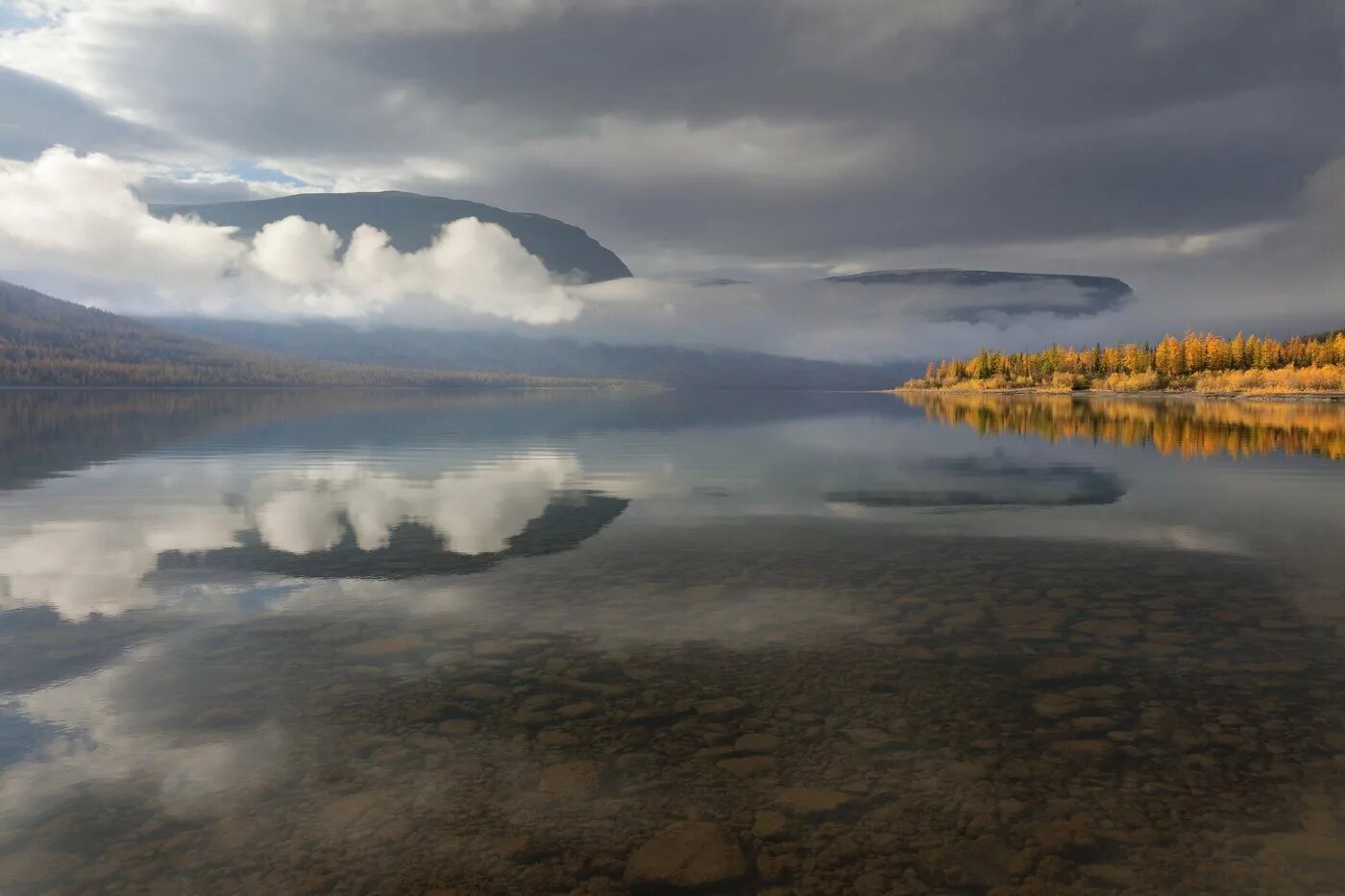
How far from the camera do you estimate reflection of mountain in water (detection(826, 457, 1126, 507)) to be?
34125 mm

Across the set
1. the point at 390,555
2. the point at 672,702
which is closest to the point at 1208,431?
the point at 390,555

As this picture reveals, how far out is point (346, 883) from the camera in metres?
A: 8.45

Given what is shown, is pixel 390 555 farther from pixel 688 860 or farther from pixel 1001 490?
pixel 1001 490

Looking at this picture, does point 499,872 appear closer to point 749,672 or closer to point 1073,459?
point 749,672

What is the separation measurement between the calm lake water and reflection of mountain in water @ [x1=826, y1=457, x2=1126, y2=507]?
134 inches

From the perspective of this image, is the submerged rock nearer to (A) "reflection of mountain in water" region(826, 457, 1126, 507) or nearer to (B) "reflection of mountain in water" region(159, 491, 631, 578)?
(B) "reflection of mountain in water" region(159, 491, 631, 578)

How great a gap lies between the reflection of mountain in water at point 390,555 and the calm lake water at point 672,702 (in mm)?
153

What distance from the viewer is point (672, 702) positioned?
12875 millimetres

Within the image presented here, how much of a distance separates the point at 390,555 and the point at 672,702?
13158mm

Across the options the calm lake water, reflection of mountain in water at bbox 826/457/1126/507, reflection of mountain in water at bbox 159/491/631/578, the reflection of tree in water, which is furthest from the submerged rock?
the reflection of tree in water

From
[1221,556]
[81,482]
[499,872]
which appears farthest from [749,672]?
[81,482]

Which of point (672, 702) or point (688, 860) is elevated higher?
point (672, 702)

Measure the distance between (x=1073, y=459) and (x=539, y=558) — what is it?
133 feet

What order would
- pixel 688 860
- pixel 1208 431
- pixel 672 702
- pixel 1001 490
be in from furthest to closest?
pixel 1208 431, pixel 1001 490, pixel 672 702, pixel 688 860
